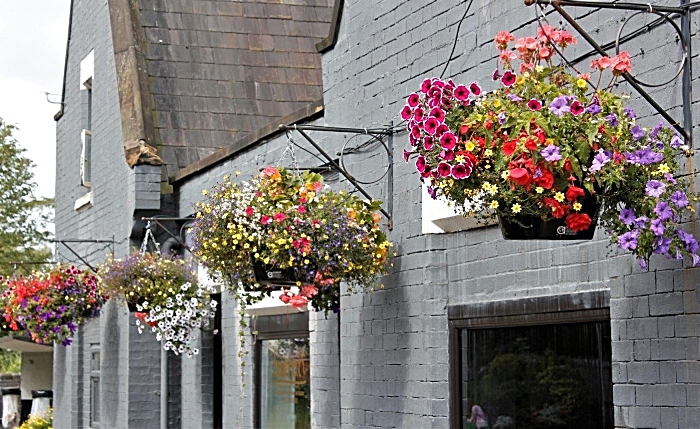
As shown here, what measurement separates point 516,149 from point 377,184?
351 cm

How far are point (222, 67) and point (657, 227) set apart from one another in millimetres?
10788

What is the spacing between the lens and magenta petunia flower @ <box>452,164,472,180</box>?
5.80 m

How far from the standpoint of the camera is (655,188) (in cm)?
539

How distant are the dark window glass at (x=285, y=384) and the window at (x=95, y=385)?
17.1 ft

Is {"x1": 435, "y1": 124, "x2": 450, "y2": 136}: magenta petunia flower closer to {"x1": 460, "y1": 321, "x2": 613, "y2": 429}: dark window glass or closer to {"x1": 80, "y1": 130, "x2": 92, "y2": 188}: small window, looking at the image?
{"x1": 460, "y1": 321, "x2": 613, "y2": 429}: dark window glass

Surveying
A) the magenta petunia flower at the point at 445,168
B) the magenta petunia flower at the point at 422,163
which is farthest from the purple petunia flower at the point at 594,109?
the magenta petunia flower at the point at 422,163

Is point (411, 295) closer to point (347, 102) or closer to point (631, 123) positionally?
point (347, 102)

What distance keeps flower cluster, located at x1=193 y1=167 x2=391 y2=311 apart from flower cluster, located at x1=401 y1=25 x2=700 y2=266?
2335mm

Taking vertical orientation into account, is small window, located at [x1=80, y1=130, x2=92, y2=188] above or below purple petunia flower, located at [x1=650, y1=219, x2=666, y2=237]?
above

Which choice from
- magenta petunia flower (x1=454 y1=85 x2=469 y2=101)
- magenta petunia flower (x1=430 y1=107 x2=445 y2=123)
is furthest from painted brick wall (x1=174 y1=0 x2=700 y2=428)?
magenta petunia flower (x1=430 y1=107 x2=445 y2=123)

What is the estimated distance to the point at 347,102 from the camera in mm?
9453

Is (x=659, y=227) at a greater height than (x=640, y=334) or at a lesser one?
greater

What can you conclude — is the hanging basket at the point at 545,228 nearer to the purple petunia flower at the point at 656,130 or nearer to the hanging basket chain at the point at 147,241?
the purple petunia flower at the point at 656,130

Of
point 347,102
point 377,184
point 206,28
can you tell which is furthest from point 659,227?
point 206,28
